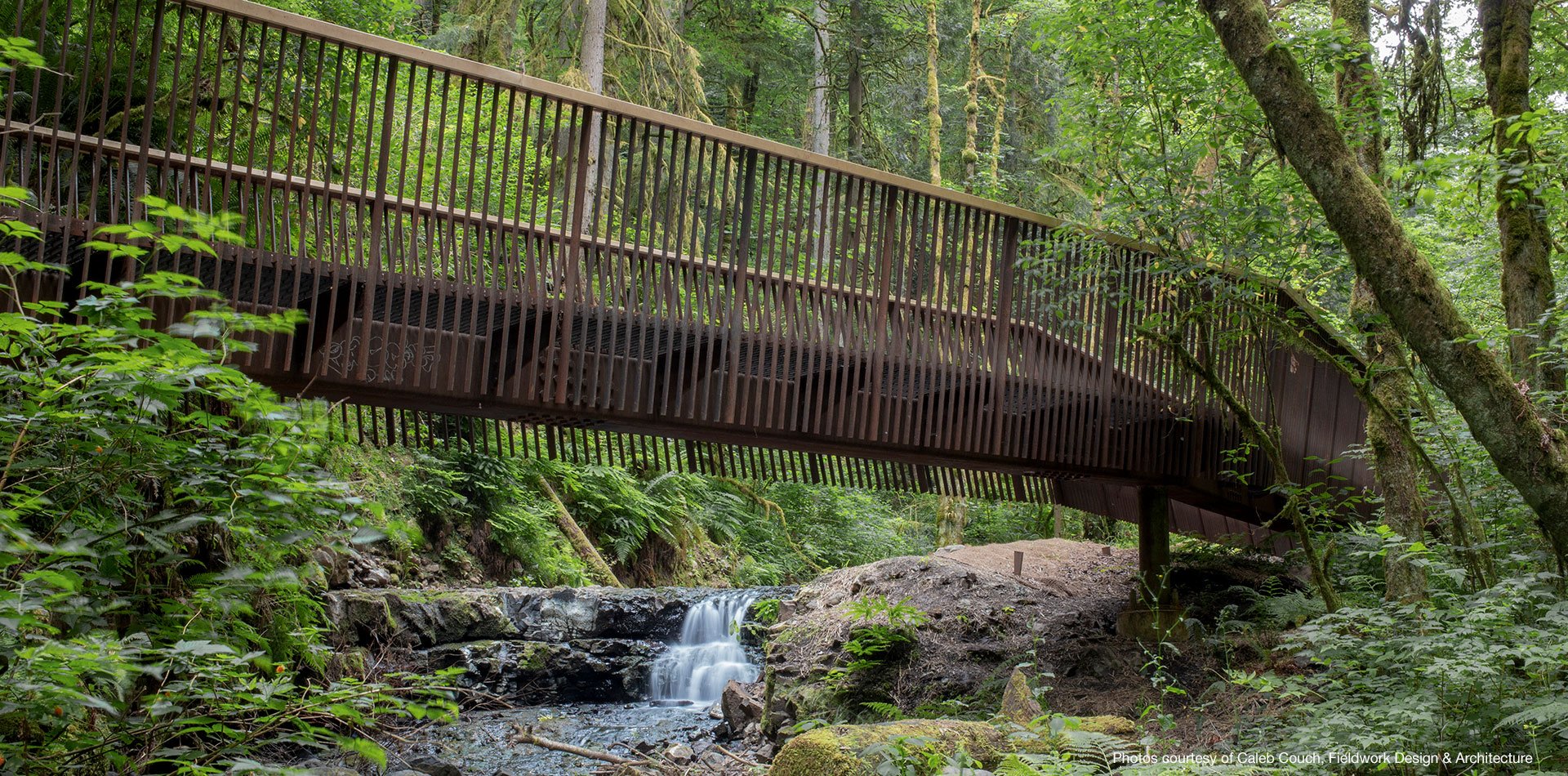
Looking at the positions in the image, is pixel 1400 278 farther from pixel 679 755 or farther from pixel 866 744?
pixel 679 755

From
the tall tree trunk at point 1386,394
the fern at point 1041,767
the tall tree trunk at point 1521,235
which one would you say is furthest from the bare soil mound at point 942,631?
the tall tree trunk at point 1521,235

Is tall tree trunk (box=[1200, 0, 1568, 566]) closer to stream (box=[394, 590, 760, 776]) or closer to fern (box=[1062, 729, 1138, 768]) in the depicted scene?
fern (box=[1062, 729, 1138, 768])

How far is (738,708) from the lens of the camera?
786cm

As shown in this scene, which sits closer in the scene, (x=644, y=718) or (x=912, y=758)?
(x=912, y=758)

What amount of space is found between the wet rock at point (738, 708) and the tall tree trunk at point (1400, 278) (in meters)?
4.91

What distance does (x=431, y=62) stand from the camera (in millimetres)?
5559

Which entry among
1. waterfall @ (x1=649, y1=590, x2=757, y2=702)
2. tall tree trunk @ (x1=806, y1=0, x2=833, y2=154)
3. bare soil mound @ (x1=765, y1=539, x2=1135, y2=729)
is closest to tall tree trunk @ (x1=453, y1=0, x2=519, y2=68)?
tall tree trunk @ (x1=806, y1=0, x2=833, y2=154)

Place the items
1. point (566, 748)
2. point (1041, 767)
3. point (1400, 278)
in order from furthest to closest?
point (566, 748), point (1400, 278), point (1041, 767)

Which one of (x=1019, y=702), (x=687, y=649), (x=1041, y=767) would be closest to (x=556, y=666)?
(x=687, y=649)

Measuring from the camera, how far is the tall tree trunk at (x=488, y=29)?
1235 cm

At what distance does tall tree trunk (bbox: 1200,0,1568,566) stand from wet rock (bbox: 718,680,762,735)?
4915mm

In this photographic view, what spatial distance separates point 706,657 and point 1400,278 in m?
6.67

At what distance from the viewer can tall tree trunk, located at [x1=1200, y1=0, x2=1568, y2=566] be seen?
4.69 m

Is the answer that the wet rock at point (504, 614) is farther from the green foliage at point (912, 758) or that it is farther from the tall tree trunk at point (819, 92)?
the tall tree trunk at point (819, 92)
